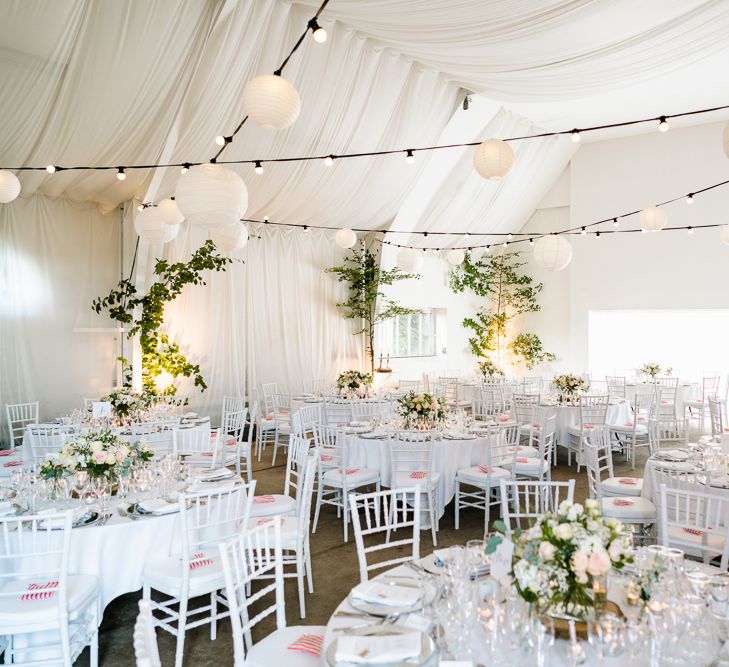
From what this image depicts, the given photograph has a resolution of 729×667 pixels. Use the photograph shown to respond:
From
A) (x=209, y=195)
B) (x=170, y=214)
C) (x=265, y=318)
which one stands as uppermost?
(x=170, y=214)

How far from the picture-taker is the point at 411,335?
548 inches

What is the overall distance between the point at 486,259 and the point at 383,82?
7.35 m

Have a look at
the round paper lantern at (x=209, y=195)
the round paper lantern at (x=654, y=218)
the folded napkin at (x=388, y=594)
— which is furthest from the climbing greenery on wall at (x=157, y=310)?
the folded napkin at (x=388, y=594)

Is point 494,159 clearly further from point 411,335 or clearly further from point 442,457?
point 411,335

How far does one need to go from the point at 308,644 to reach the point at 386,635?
1.95 ft

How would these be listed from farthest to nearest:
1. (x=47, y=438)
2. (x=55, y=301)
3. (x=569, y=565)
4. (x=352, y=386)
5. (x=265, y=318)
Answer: (x=265, y=318)
(x=352, y=386)
(x=55, y=301)
(x=47, y=438)
(x=569, y=565)

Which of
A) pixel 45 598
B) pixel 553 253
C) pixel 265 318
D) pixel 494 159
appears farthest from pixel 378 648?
pixel 265 318

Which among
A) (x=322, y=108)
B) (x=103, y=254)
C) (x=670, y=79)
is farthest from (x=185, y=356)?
(x=670, y=79)

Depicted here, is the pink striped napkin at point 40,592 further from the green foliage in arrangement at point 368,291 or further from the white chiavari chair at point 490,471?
the green foliage in arrangement at point 368,291

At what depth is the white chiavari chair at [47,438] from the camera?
571cm

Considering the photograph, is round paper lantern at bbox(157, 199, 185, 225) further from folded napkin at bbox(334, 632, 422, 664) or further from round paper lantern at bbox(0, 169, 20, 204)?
folded napkin at bbox(334, 632, 422, 664)

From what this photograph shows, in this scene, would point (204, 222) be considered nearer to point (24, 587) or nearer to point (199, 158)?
point (24, 587)

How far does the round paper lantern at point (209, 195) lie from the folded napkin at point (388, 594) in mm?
2750

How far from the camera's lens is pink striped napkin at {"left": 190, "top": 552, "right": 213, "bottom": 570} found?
10.9ft
